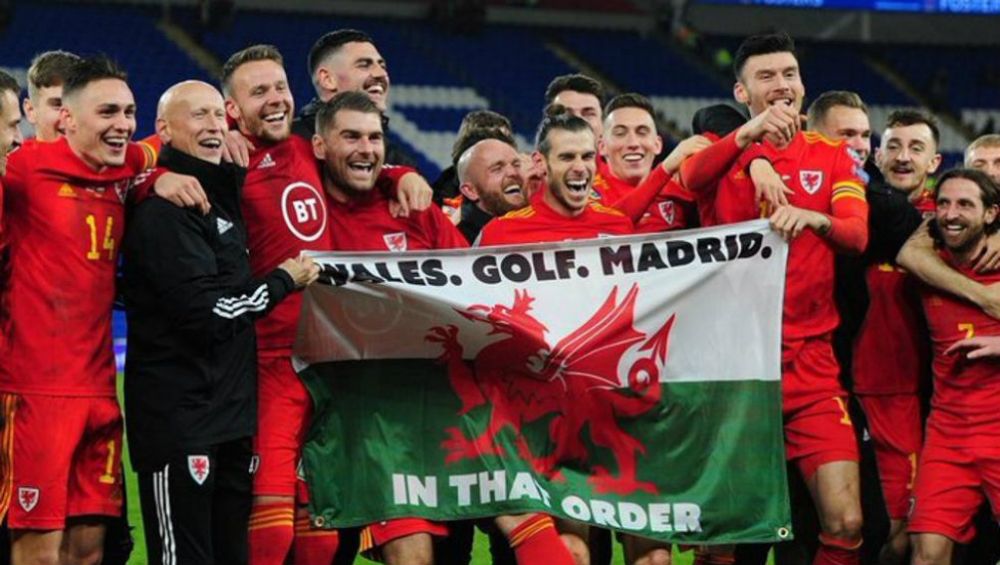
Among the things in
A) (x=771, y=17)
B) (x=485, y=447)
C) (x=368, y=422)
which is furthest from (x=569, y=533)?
(x=771, y=17)

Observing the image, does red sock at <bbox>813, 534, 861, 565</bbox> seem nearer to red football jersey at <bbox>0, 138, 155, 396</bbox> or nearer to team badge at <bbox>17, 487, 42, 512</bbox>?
red football jersey at <bbox>0, 138, 155, 396</bbox>

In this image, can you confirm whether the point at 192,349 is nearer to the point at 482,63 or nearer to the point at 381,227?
the point at 381,227

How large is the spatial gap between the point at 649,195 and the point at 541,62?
2000cm

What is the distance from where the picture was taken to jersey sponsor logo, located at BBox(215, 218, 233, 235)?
18.5ft

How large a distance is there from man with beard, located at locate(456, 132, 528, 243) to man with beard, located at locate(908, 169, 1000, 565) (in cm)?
180

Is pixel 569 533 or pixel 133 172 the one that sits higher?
pixel 133 172

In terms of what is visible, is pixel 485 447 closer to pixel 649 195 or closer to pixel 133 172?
pixel 649 195

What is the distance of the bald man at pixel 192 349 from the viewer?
5438 mm

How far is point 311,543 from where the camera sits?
6137 millimetres

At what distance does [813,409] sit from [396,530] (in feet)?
5.73

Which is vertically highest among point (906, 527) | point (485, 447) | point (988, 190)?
point (988, 190)

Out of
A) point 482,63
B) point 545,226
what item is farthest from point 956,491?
point 482,63

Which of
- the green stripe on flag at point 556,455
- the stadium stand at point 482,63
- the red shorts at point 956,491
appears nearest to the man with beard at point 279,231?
the green stripe on flag at point 556,455

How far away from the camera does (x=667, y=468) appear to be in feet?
20.1
